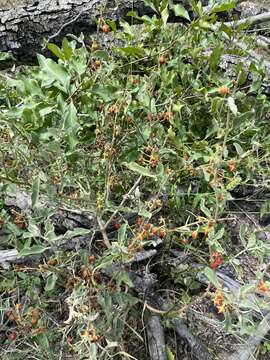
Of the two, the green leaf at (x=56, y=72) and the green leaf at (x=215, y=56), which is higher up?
the green leaf at (x=56, y=72)

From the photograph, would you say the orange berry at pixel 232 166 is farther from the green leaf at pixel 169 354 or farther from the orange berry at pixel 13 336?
the orange berry at pixel 13 336

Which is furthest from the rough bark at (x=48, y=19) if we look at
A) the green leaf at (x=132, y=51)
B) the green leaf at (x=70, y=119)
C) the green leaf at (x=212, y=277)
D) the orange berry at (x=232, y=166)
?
the green leaf at (x=212, y=277)

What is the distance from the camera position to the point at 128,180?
133 centimetres

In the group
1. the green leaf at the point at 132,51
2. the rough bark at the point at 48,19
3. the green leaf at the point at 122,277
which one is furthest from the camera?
the rough bark at the point at 48,19

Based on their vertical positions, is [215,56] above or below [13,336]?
above

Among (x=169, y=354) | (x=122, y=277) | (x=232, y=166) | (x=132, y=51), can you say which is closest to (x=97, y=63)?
(x=132, y=51)

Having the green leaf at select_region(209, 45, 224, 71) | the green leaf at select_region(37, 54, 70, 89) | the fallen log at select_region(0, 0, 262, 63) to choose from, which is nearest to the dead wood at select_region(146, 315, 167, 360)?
the green leaf at select_region(37, 54, 70, 89)

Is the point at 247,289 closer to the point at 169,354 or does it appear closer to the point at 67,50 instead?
the point at 169,354

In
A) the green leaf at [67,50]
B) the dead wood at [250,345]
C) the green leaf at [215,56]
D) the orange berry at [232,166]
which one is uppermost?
the green leaf at [67,50]

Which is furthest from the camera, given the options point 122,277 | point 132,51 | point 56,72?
point 132,51

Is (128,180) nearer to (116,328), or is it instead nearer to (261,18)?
(116,328)

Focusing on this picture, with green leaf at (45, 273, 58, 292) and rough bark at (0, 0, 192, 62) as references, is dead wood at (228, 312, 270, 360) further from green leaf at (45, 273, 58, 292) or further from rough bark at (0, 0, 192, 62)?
rough bark at (0, 0, 192, 62)

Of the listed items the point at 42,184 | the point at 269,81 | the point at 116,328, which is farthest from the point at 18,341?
the point at 269,81

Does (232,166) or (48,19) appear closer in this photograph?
(232,166)
